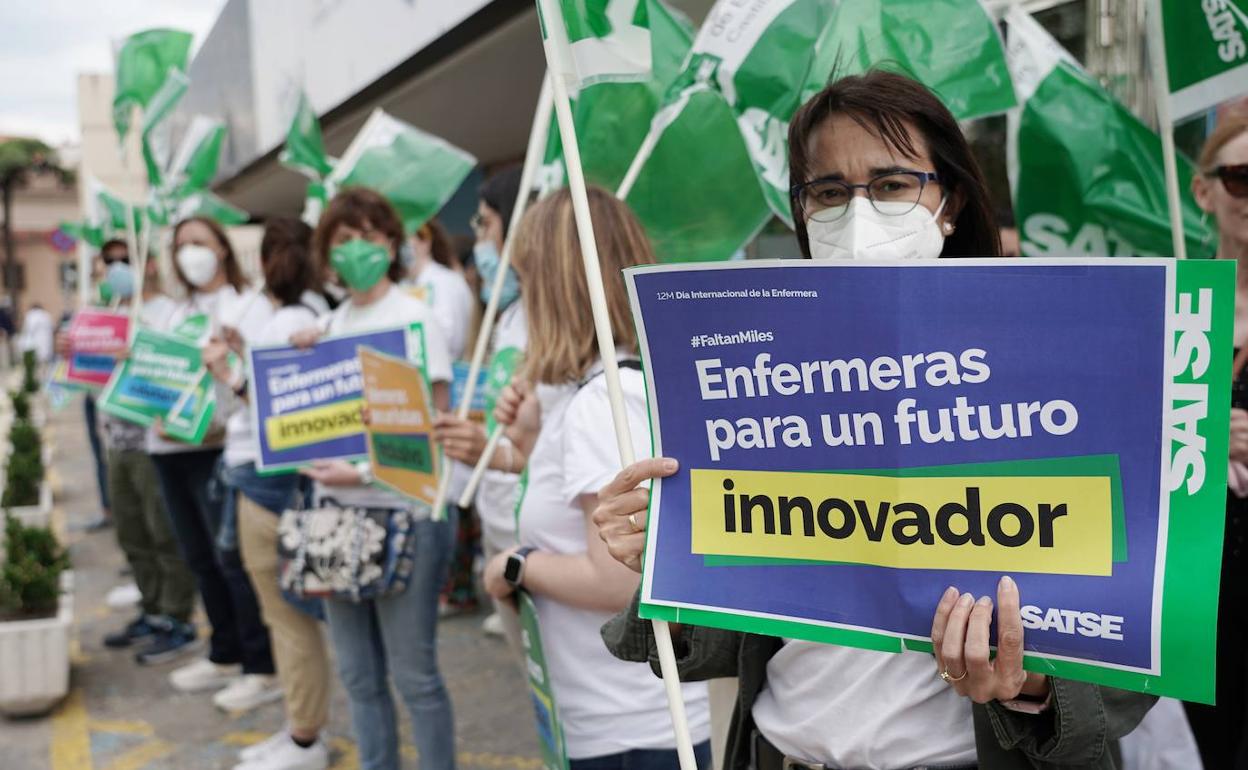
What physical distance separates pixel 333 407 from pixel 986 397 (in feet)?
8.24

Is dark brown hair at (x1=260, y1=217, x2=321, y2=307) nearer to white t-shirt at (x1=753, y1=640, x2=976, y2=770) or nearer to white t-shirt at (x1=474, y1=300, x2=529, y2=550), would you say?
white t-shirt at (x1=474, y1=300, x2=529, y2=550)

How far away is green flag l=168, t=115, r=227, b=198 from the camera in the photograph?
5.62 metres

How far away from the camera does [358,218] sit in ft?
11.3

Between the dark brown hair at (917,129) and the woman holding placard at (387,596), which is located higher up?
the dark brown hair at (917,129)

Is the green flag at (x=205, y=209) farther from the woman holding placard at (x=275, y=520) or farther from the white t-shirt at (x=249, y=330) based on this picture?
the woman holding placard at (x=275, y=520)

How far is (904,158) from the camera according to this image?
144 centimetres

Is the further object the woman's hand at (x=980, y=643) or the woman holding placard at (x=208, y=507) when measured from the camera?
the woman holding placard at (x=208, y=507)

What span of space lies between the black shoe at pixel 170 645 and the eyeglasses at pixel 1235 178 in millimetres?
5164

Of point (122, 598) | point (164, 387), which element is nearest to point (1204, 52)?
point (164, 387)

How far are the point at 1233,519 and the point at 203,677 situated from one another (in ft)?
14.7

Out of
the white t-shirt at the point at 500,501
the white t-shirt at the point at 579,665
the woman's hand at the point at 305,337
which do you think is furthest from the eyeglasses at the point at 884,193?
the woman's hand at the point at 305,337

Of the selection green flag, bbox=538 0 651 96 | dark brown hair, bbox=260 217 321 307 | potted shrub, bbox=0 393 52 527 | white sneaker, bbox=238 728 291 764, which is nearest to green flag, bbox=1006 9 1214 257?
green flag, bbox=538 0 651 96

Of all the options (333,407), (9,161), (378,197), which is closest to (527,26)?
(378,197)

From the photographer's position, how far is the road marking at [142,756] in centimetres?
421
